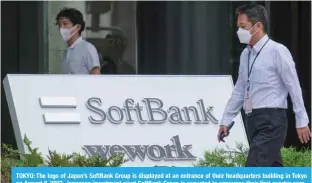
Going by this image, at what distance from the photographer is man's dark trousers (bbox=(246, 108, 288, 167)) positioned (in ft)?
21.8

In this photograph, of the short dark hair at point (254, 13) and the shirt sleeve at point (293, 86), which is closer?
the shirt sleeve at point (293, 86)

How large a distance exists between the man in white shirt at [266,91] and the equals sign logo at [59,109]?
218 cm

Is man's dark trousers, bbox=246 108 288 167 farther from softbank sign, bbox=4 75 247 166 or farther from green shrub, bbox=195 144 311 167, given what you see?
softbank sign, bbox=4 75 247 166

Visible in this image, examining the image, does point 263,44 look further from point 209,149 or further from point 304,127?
point 209,149

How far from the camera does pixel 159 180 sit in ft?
17.0

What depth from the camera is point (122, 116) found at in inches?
336

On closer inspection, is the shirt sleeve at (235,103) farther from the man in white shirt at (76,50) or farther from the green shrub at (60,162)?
the man in white shirt at (76,50)

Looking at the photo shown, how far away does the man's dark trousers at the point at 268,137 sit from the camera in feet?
21.8

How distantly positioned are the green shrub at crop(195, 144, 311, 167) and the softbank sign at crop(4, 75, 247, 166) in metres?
0.51

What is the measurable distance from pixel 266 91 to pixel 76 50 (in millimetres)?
3371

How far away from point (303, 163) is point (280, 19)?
513cm

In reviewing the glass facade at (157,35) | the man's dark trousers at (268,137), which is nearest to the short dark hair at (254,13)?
the man's dark trousers at (268,137)
